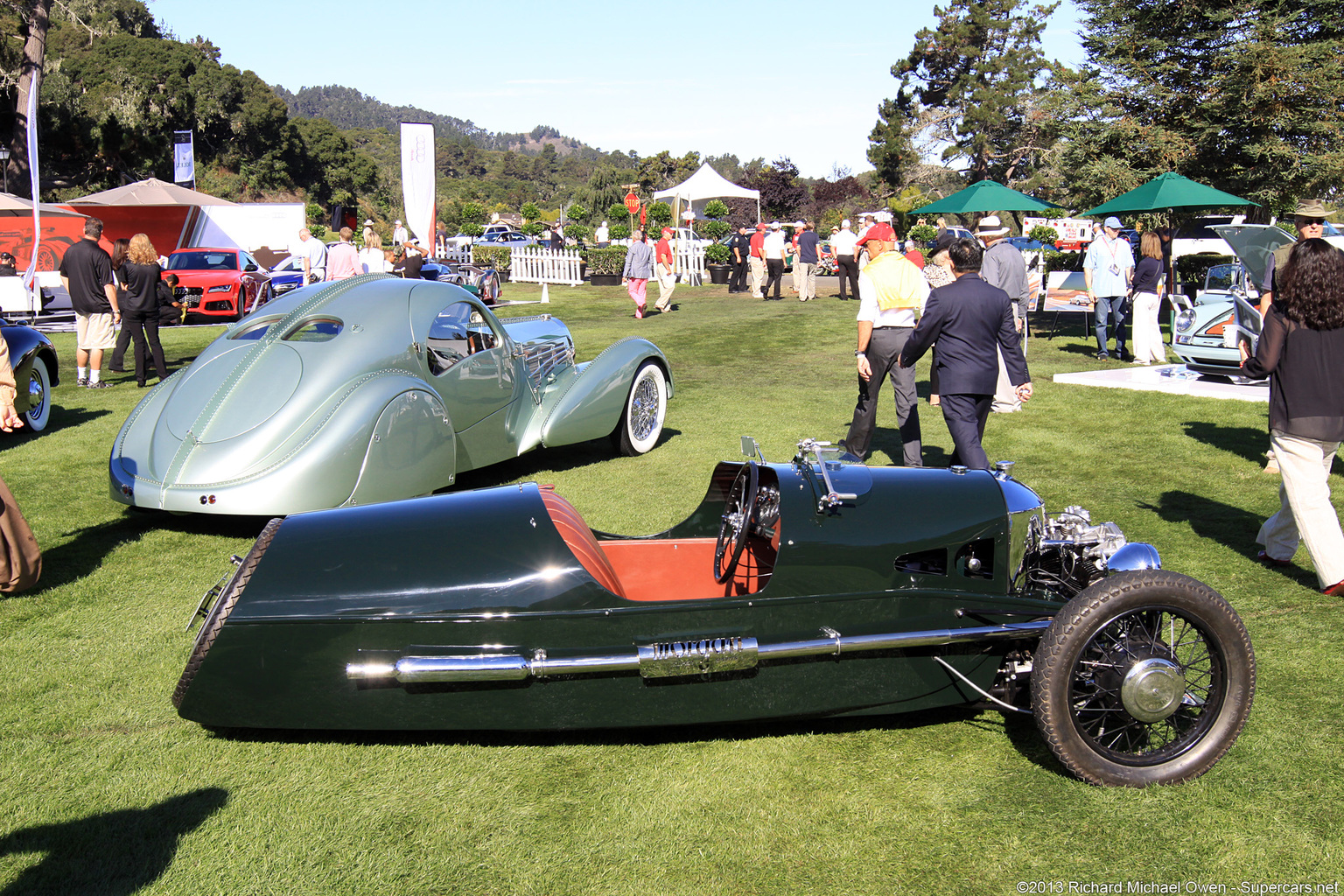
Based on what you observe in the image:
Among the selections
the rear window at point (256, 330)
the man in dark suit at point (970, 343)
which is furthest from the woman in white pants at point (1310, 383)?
the rear window at point (256, 330)

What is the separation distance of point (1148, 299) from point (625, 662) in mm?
11828

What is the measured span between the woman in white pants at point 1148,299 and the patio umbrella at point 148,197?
73.4 ft

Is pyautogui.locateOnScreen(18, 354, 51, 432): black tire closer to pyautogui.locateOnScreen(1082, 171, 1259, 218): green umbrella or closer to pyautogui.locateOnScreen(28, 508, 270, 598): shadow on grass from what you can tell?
pyautogui.locateOnScreen(28, 508, 270, 598): shadow on grass

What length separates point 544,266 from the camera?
27.2 metres

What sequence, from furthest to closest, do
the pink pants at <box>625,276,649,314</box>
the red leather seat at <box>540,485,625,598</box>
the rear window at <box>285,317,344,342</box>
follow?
the pink pants at <box>625,276,649,314</box>, the rear window at <box>285,317,344,342</box>, the red leather seat at <box>540,485,625,598</box>

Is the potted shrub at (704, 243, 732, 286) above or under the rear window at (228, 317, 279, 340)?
above

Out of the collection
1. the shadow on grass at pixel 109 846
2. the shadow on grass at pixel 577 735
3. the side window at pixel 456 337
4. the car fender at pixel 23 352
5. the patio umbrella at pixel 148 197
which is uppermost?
the patio umbrella at pixel 148 197

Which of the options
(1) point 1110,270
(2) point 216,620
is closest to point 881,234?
(2) point 216,620

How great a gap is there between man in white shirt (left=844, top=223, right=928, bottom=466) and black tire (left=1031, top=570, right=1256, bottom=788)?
152 inches

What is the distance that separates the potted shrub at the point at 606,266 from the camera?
2633 cm

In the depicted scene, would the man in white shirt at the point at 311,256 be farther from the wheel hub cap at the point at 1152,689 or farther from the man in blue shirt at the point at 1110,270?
the wheel hub cap at the point at 1152,689

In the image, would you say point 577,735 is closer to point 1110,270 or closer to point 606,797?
point 606,797

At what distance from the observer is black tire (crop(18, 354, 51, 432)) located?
29.1 ft

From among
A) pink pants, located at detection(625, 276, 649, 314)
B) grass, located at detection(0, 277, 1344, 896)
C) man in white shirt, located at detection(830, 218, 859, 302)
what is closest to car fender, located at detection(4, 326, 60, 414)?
grass, located at detection(0, 277, 1344, 896)
